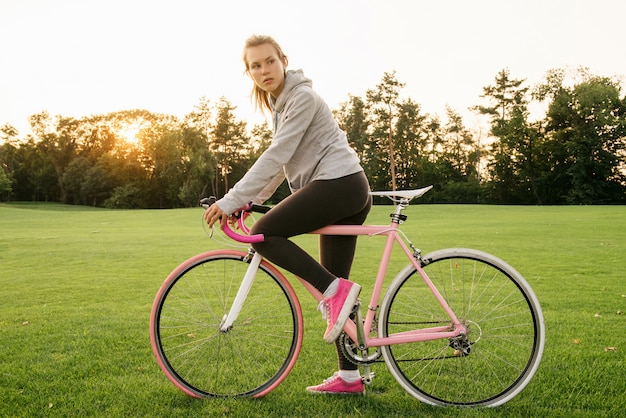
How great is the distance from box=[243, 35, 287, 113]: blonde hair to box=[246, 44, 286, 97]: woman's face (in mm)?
21

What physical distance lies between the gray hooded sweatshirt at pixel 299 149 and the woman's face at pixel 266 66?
0.06m

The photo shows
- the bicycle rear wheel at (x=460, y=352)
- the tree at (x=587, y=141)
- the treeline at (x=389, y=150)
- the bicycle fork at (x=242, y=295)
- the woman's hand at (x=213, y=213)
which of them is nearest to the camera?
the woman's hand at (x=213, y=213)

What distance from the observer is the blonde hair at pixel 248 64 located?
291 centimetres

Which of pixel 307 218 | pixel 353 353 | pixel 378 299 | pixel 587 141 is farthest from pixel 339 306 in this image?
pixel 587 141

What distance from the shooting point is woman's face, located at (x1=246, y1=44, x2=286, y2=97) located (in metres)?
2.91

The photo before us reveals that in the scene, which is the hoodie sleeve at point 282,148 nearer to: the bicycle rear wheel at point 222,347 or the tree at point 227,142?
the bicycle rear wheel at point 222,347

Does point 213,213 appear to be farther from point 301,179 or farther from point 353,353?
point 353,353

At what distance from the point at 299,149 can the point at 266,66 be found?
47 cm

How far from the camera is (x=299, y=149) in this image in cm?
297

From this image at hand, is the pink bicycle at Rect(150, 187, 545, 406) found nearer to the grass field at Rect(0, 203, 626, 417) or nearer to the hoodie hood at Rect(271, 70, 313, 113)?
the grass field at Rect(0, 203, 626, 417)

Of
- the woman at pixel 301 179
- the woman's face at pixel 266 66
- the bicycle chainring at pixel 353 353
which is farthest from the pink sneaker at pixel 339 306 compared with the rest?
the woman's face at pixel 266 66

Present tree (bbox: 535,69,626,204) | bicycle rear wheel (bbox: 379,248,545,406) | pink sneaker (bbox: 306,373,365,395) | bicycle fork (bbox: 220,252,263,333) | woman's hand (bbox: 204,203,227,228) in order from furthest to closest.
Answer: tree (bbox: 535,69,626,204) < pink sneaker (bbox: 306,373,365,395) < bicycle fork (bbox: 220,252,263,333) < bicycle rear wheel (bbox: 379,248,545,406) < woman's hand (bbox: 204,203,227,228)

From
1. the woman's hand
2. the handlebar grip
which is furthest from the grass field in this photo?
the woman's hand

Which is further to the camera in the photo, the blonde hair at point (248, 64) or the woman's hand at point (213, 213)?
the blonde hair at point (248, 64)
